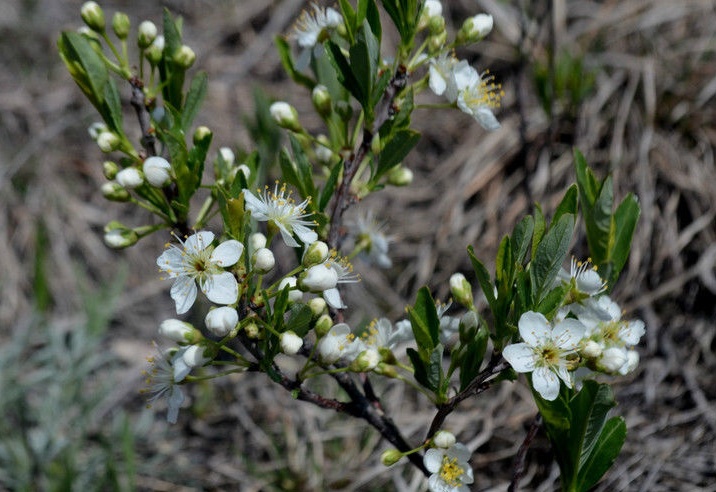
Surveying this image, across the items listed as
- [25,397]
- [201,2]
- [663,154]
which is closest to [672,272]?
[663,154]

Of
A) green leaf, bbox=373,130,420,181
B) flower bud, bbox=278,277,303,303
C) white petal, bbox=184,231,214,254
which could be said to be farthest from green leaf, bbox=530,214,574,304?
white petal, bbox=184,231,214,254

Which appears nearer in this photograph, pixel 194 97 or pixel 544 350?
pixel 544 350

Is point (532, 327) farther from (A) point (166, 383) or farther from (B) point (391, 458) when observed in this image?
(A) point (166, 383)

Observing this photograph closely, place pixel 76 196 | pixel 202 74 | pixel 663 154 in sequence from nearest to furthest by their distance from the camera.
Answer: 1. pixel 202 74
2. pixel 663 154
3. pixel 76 196

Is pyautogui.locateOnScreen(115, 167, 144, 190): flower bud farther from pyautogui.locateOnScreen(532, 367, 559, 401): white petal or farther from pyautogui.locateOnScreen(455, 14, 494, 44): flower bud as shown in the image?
pyautogui.locateOnScreen(532, 367, 559, 401): white petal

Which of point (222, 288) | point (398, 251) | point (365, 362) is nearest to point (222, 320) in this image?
point (222, 288)

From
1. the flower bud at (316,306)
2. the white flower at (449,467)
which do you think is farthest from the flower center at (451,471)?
the flower bud at (316,306)

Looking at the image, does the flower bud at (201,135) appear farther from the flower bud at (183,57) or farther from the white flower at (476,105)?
the white flower at (476,105)

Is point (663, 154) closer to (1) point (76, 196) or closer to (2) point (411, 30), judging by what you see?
(2) point (411, 30)
